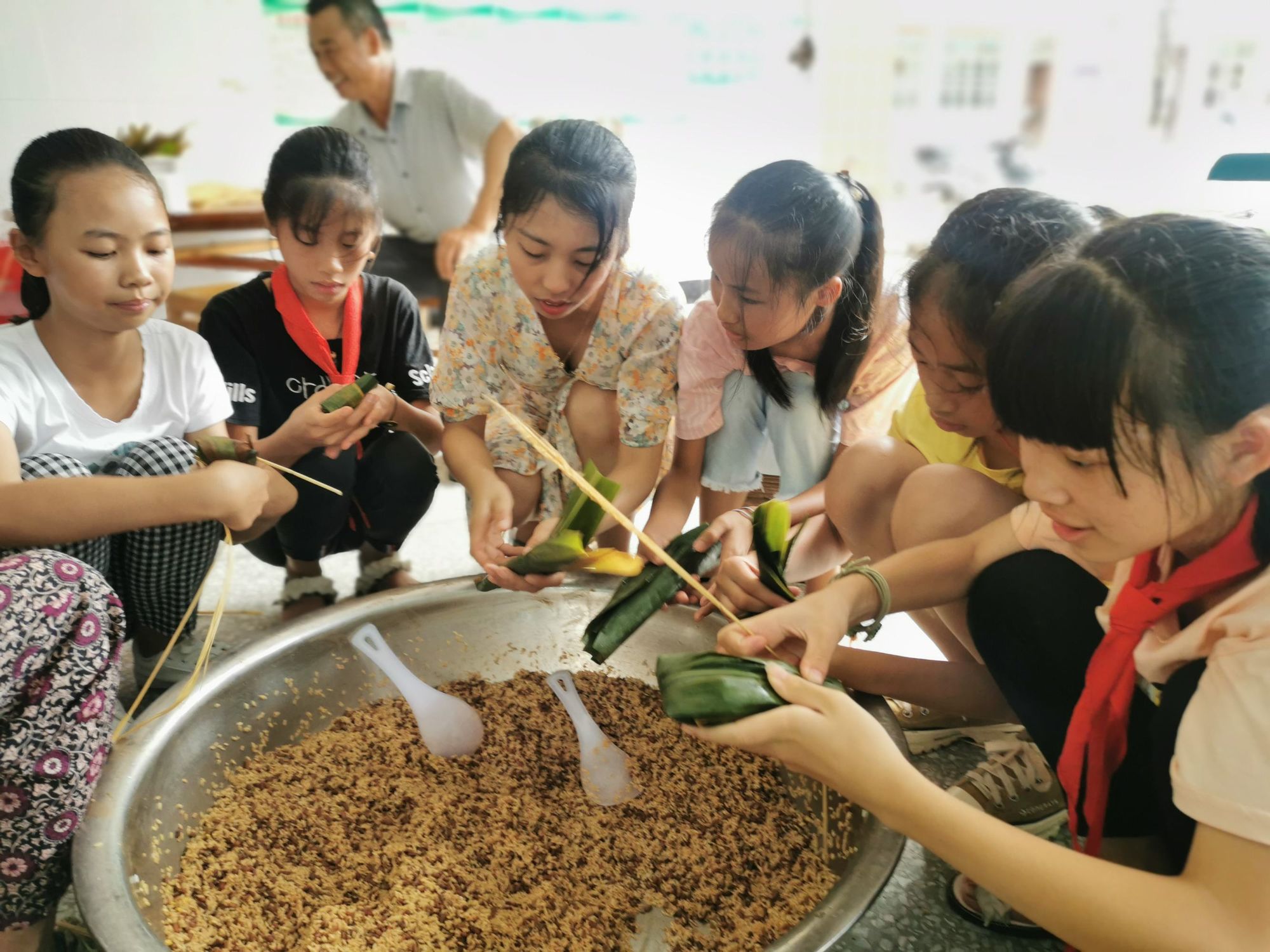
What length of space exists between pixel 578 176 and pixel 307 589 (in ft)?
3.22

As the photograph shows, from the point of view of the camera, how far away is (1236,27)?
2.94m

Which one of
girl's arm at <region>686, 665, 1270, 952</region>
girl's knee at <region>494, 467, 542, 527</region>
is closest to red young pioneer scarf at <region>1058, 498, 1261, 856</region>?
girl's arm at <region>686, 665, 1270, 952</region>

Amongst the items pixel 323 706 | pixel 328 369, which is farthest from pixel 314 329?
pixel 323 706

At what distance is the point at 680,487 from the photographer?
1.68 m

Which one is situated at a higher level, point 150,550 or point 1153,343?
point 1153,343

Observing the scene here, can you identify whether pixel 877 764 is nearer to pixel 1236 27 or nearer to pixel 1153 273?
pixel 1153 273

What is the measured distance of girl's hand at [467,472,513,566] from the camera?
1.41 m

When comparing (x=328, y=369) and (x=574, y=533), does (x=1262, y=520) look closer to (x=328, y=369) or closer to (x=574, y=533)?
(x=574, y=533)

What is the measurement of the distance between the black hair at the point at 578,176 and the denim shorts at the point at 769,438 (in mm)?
370

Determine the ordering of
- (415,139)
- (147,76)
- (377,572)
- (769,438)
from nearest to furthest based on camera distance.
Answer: (769,438), (377,572), (415,139), (147,76)

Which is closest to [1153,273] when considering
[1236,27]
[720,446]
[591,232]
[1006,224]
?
[1006,224]

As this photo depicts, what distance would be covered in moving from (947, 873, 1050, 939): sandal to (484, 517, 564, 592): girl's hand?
26.1 inches

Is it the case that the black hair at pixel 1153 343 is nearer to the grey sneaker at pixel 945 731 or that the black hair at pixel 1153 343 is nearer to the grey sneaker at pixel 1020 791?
the grey sneaker at pixel 1020 791

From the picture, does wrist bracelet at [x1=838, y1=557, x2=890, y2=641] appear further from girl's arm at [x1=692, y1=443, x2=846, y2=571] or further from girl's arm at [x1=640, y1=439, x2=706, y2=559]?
girl's arm at [x1=640, y1=439, x2=706, y2=559]
